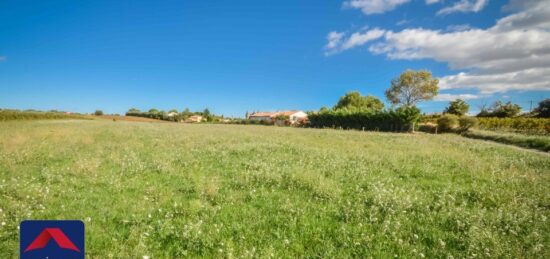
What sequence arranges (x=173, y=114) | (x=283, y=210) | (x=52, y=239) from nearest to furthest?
(x=52, y=239)
(x=283, y=210)
(x=173, y=114)

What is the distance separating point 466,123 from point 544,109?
95.2 feet

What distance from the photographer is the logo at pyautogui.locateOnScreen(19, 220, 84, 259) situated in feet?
7.51

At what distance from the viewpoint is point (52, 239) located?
2.36 m

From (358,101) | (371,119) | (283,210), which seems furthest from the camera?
(358,101)

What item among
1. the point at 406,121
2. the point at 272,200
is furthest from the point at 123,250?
the point at 406,121

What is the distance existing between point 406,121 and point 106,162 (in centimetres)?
5096

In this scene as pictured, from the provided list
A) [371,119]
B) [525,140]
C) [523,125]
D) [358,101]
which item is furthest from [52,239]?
[358,101]

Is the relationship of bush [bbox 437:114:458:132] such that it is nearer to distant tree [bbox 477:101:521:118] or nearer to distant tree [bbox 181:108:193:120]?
distant tree [bbox 477:101:521:118]

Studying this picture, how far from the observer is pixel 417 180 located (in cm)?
1144

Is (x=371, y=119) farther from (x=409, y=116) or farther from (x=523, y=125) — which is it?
(x=523, y=125)

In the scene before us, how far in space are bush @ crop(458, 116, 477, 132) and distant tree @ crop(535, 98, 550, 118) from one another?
27780mm

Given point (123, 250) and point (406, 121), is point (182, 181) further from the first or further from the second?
point (406, 121)

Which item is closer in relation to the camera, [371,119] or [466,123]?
[466,123]

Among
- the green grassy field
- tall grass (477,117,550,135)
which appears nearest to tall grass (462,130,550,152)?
tall grass (477,117,550,135)
